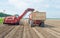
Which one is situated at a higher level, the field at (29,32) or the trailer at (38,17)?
the trailer at (38,17)

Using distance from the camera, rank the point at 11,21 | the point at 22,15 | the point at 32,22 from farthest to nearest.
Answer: the point at 22,15, the point at 11,21, the point at 32,22

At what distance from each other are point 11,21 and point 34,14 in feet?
26.6

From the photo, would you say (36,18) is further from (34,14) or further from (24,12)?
(24,12)

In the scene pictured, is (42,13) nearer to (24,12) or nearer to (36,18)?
(36,18)

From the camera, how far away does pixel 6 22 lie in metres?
39.7

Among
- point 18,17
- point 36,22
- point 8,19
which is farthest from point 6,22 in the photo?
point 36,22

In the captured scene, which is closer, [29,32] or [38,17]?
[29,32]

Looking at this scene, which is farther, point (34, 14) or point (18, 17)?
point (18, 17)

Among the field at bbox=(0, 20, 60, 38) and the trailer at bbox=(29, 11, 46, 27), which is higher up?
the trailer at bbox=(29, 11, 46, 27)

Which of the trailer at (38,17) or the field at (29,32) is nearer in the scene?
the field at (29,32)

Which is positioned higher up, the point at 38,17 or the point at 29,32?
the point at 38,17

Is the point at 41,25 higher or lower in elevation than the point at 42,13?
lower

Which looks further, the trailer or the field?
the trailer

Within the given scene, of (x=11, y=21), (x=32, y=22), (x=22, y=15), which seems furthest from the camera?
(x=22, y=15)
